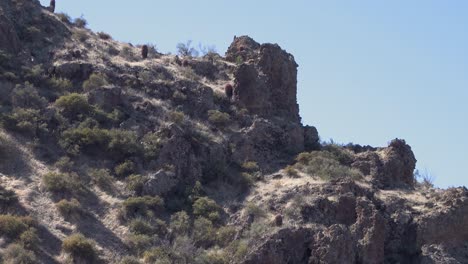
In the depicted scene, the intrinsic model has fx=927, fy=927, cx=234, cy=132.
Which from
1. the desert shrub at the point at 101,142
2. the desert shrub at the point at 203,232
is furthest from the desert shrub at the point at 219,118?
the desert shrub at the point at 203,232

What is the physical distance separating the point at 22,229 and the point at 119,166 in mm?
6654

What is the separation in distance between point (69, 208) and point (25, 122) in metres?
5.67

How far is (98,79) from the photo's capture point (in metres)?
40.0

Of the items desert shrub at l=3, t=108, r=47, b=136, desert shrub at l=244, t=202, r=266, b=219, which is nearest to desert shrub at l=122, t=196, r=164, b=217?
desert shrub at l=244, t=202, r=266, b=219

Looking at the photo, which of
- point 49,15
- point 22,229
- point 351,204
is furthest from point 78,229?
point 49,15

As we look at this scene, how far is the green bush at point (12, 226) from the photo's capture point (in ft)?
94.9

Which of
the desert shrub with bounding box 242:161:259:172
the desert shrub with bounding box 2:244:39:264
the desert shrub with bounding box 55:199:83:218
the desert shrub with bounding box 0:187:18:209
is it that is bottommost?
the desert shrub with bounding box 2:244:39:264

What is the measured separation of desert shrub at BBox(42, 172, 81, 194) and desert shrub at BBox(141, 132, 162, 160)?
3.53 meters

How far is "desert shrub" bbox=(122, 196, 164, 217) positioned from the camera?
32.4 meters

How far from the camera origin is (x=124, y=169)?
3503cm

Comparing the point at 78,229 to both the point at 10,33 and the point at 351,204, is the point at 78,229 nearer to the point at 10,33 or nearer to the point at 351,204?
the point at 351,204

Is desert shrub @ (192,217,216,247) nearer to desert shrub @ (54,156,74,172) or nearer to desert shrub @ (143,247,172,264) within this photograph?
desert shrub @ (143,247,172,264)

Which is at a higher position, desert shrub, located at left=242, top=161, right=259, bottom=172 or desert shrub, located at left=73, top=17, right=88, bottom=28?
desert shrub, located at left=73, top=17, right=88, bottom=28

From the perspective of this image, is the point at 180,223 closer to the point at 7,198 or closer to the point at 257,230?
the point at 257,230
